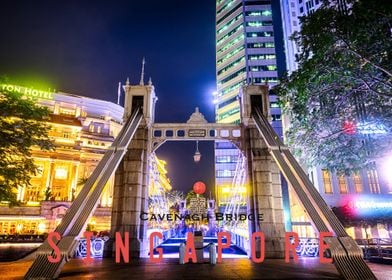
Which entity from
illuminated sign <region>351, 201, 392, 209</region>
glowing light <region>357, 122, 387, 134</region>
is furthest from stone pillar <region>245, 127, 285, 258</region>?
illuminated sign <region>351, 201, 392, 209</region>

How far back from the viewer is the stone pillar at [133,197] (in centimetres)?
1120

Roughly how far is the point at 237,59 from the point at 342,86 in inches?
2544

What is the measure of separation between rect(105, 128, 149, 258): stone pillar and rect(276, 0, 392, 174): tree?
24.1 feet

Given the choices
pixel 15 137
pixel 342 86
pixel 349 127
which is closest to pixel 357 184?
pixel 349 127

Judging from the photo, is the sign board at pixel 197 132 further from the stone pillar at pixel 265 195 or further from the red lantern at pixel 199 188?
the red lantern at pixel 199 188

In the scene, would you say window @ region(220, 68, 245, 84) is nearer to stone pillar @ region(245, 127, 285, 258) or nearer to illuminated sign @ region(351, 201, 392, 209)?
illuminated sign @ region(351, 201, 392, 209)

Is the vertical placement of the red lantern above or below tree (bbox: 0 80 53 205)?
below

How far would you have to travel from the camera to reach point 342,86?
10062mm

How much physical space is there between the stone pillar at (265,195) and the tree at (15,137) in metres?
11.0

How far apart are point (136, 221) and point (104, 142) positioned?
140 feet

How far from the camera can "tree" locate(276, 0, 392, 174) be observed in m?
8.80

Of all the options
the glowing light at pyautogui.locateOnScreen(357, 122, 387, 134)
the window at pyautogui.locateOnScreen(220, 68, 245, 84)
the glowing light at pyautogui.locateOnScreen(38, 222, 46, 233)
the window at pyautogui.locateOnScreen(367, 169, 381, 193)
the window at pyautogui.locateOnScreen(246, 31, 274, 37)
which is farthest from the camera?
the window at pyautogui.locateOnScreen(246, 31, 274, 37)

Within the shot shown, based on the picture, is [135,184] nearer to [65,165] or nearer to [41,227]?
[41,227]

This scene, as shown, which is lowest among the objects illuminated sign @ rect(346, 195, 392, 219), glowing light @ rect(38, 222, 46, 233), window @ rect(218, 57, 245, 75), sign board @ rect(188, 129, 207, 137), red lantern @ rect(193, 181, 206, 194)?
glowing light @ rect(38, 222, 46, 233)
